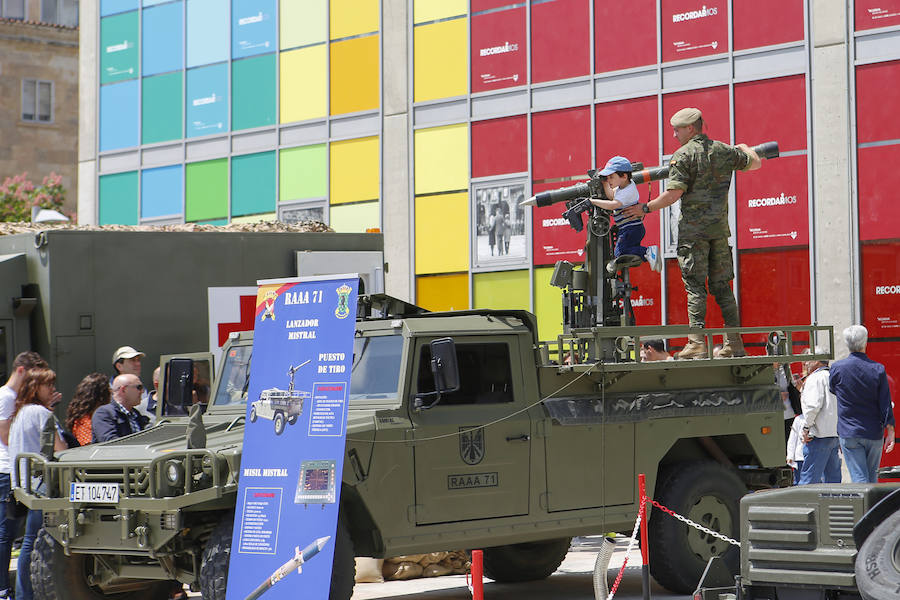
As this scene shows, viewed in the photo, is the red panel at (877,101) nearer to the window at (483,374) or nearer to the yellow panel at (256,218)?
the window at (483,374)

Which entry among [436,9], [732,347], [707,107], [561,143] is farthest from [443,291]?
[732,347]

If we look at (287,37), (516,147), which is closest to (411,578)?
(516,147)

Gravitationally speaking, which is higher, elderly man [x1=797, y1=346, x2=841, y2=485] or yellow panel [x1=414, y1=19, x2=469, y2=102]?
yellow panel [x1=414, y1=19, x2=469, y2=102]

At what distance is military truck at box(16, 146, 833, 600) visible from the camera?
856 centimetres

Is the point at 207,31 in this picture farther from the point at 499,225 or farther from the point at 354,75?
the point at 499,225

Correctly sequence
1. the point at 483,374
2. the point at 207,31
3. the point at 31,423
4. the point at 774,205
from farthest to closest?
the point at 207,31
the point at 774,205
the point at 31,423
the point at 483,374

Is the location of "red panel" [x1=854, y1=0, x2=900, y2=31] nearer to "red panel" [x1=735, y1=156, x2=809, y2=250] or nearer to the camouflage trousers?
"red panel" [x1=735, y1=156, x2=809, y2=250]

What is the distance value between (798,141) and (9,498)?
1081 centimetres

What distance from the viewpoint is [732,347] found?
10906 mm

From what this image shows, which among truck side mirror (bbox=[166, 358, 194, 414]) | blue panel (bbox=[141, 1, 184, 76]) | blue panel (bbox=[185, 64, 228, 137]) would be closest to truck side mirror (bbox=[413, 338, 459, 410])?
truck side mirror (bbox=[166, 358, 194, 414])

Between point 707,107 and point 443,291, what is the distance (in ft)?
16.1

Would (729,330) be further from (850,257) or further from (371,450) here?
(850,257)

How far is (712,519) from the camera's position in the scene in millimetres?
10734

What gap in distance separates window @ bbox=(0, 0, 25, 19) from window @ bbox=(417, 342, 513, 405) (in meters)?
34.2
